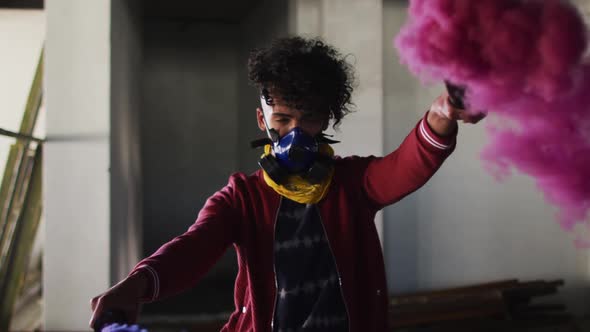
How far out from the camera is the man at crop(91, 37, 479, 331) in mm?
1048

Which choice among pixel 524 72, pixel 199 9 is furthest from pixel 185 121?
pixel 524 72

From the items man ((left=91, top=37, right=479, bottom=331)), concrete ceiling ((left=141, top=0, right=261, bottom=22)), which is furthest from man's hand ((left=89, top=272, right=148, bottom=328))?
concrete ceiling ((left=141, top=0, right=261, bottom=22))

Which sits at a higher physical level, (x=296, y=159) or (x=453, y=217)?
(x=296, y=159)

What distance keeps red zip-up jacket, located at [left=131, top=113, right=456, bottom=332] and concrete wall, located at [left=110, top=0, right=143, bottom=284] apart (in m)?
2.12

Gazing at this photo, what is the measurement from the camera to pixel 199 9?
568cm

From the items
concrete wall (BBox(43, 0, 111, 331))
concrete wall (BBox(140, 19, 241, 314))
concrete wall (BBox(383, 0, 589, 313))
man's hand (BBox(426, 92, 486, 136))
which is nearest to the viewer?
man's hand (BBox(426, 92, 486, 136))

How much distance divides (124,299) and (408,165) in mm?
567

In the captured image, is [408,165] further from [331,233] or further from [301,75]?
[301,75]

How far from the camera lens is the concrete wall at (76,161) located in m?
2.89

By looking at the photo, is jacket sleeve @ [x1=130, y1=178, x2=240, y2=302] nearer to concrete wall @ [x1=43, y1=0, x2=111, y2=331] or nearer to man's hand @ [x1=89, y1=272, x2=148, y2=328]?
man's hand @ [x1=89, y1=272, x2=148, y2=328]

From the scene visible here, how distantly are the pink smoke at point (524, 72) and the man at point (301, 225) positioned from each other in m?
0.24

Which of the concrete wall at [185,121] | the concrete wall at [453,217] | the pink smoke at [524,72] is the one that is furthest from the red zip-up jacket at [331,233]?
the concrete wall at [185,121]

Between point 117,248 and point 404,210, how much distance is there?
2101mm

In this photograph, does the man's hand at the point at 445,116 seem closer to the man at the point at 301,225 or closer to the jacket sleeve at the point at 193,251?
the man at the point at 301,225
